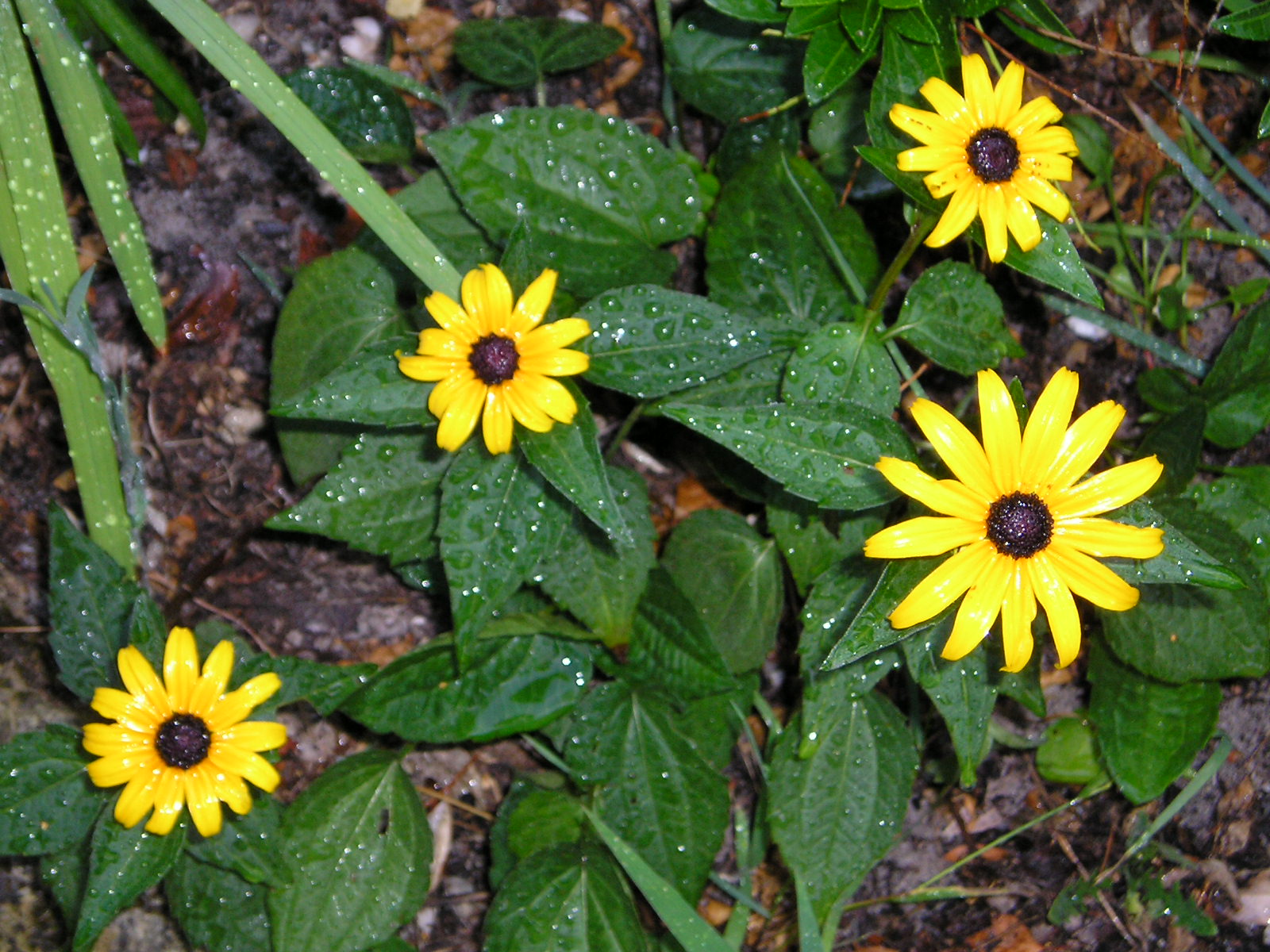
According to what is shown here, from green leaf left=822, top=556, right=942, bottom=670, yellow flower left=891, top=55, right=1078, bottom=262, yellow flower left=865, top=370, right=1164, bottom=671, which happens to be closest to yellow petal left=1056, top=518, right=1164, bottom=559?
yellow flower left=865, top=370, right=1164, bottom=671

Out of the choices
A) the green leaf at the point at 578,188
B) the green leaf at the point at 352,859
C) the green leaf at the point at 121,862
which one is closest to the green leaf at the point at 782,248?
the green leaf at the point at 578,188

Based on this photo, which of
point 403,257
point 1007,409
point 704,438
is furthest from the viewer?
point 704,438

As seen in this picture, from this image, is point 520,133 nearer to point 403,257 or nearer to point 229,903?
point 403,257

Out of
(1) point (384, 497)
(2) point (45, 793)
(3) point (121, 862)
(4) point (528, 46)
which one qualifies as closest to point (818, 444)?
(1) point (384, 497)

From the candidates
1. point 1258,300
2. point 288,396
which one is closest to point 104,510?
point 288,396

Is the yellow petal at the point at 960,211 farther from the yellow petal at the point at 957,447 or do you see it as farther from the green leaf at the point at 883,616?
the green leaf at the point at 883,616

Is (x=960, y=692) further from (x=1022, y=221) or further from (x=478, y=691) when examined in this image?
(x=478, y=691)
